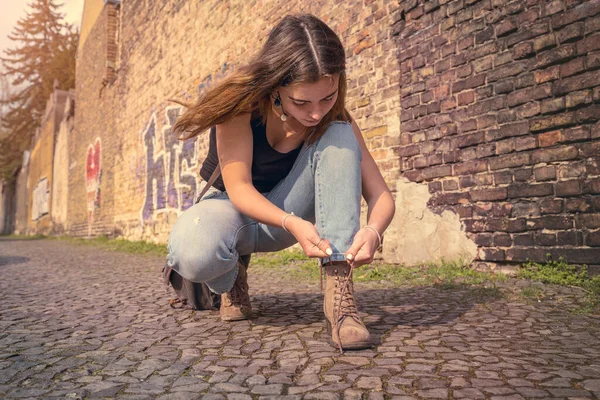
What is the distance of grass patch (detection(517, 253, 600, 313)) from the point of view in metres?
2.51

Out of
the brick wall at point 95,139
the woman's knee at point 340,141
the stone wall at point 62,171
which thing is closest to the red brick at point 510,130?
the woman's knee at point 340,141

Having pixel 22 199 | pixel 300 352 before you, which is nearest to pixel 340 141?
pixel 300 352

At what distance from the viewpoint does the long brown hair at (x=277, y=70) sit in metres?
1.78

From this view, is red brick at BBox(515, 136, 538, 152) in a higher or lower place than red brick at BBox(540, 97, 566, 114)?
lower

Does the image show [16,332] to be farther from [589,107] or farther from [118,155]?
[118,155]

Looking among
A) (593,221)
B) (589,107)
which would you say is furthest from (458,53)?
(593,221)

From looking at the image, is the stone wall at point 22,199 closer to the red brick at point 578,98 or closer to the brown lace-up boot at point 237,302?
the brown lace-up boot at point 237,302

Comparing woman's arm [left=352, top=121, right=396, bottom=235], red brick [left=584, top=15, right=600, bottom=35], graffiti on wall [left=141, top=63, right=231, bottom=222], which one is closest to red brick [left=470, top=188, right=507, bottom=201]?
red brick [left=584, top=15, right=600, bottom=35]

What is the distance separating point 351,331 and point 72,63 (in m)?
27.8

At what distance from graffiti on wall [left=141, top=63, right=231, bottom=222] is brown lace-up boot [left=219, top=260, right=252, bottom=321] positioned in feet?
16.6

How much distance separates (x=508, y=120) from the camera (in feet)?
10.4

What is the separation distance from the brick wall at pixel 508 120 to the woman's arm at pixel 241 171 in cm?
194

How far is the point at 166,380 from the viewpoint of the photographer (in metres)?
1.44

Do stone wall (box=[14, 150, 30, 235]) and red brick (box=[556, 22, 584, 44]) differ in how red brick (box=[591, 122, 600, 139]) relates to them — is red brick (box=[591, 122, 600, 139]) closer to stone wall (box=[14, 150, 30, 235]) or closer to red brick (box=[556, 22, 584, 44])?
red brick (box=[556, 22, 584, 44])
